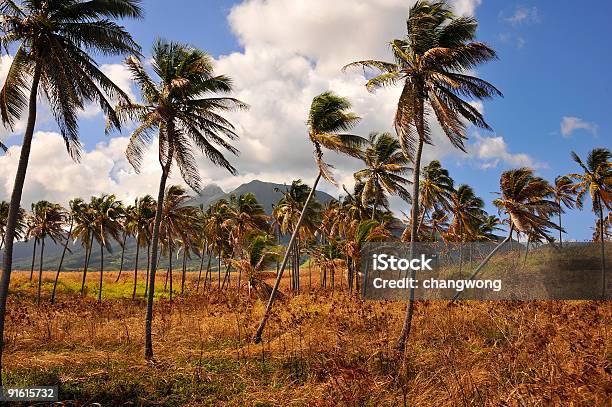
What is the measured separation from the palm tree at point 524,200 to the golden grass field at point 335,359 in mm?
9643

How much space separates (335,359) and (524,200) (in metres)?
20.7

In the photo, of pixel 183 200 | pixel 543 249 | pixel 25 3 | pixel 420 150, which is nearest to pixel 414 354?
pixel 420 150

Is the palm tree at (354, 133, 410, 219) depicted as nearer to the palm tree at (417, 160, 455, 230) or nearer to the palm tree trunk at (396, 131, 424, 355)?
the palm tree at (417, 160, 455, 230)

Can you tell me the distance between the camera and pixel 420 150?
1409 centimetres

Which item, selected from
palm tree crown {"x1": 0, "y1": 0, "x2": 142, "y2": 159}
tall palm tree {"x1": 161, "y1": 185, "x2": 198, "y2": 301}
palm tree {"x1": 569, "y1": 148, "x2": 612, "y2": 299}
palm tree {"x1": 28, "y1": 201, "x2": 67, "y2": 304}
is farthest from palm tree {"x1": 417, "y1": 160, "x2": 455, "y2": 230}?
palm tree {"x1": 28, "y1": 201, "x2": 67, "y2": 304}

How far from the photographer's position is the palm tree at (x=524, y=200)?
23.5 m

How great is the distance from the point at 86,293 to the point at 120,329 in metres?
35.7

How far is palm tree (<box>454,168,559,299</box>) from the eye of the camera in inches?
925

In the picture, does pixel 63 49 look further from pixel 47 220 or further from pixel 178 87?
pixel 47 220

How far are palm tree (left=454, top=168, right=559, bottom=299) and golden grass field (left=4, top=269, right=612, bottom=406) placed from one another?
964 centimetres

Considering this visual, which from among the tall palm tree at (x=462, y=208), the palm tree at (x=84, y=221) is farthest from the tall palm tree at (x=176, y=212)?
the tall palm tree at (x=462, y=208)

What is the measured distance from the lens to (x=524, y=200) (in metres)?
24.4

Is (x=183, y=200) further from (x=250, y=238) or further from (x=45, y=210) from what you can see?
(x=45, y=210)

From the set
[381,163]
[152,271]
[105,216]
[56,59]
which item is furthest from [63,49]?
[105,216]
